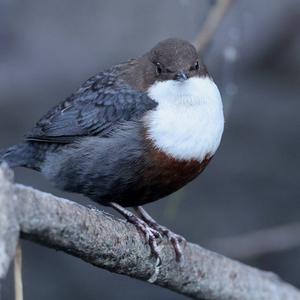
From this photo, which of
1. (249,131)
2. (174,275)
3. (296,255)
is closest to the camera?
(174,275)

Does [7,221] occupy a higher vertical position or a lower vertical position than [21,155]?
lower

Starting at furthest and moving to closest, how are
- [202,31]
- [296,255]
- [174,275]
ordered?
[296,255]
[202,31]
[174,275]

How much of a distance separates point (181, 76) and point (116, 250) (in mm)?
1111

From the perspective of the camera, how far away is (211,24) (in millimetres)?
5391

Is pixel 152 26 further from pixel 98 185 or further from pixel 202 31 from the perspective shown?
pixel 98 185

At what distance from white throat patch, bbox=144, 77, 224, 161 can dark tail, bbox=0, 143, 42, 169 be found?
0.71m

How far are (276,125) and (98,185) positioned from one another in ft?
9.78

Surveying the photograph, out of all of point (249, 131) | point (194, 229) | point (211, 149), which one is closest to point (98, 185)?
point (211, 149)

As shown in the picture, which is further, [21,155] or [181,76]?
[21,155]

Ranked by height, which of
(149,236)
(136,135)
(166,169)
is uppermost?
(136,135)

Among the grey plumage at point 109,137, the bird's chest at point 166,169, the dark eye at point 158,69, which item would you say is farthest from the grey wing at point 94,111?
the bird's chest at point 166,169

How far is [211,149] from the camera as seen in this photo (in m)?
5.12

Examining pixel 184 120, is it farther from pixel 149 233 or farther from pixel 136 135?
pixel 149 233

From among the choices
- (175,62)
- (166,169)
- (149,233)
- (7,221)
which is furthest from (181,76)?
(7,221)
